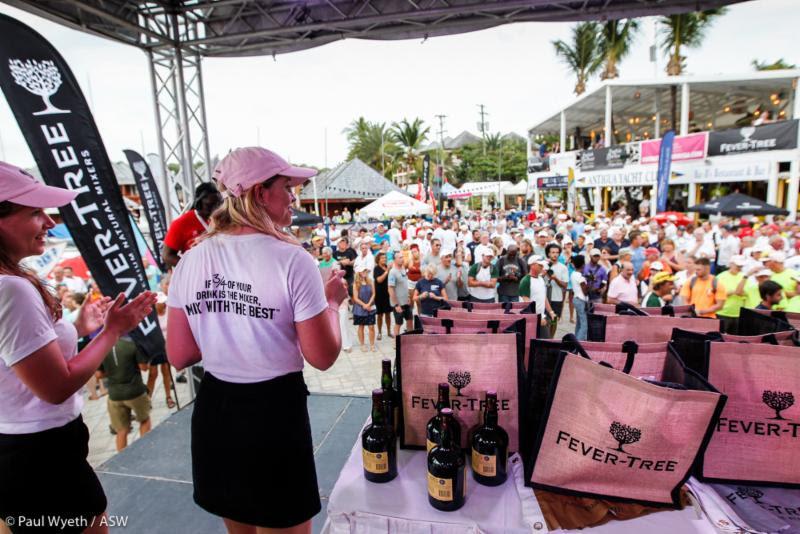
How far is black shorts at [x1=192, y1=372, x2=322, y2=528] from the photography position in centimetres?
133

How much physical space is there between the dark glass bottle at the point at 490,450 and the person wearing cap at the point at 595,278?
5.51 meters

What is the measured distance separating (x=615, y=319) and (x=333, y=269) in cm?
144

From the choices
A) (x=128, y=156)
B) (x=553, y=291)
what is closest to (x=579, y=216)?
(x=553, y=291)

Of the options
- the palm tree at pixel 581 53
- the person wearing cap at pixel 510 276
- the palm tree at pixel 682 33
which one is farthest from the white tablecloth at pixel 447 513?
the palm tree at pixel 581 53

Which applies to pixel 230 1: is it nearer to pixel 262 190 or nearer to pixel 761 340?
pixel 262 190

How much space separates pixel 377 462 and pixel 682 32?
30.9 meters

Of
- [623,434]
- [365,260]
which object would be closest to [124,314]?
[623,434]

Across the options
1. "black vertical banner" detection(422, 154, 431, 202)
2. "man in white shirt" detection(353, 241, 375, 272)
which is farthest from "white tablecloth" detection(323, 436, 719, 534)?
"black vertical banner" detection(422, 154, 431, 202)

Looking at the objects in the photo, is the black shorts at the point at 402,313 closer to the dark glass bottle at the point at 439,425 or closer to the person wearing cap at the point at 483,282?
the person wearing cap at the point at 483,282

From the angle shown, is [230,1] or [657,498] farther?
[230,1]

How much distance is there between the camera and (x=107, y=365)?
4066mm

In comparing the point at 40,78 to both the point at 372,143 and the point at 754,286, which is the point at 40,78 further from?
the point at 372,143

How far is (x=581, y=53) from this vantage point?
31.3m

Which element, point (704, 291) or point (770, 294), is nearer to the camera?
point (770, 294)
